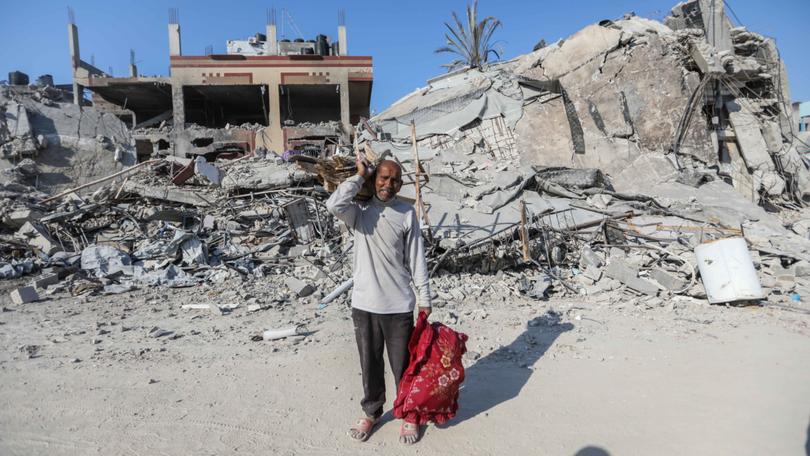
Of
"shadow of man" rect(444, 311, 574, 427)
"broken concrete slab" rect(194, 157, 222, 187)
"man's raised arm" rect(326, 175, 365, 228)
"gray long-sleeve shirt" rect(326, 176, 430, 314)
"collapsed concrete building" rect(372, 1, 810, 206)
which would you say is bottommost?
"shadow of man" rect(444, 311, 574, 427)

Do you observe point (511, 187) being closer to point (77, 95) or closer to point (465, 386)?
point (465, 386)

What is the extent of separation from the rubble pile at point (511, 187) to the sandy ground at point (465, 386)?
1.26 metres

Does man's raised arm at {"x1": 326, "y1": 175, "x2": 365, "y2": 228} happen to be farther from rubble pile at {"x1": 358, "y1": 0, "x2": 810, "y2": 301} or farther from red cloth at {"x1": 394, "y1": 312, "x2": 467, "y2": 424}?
rubble pile at {"x1": 358, "y1": 0, "x2": 810, "y2": 301}

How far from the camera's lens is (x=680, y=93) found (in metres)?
11.5

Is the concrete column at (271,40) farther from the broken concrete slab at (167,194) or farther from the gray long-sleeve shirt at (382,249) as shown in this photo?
the gray long-sleeve shirt at (382,249)

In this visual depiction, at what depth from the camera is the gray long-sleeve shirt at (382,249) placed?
7.68 ft

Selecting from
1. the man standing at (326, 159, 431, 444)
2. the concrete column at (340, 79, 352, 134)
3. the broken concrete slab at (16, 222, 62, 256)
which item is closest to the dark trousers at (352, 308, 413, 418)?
the man standing at (326, 159, 431, 444)

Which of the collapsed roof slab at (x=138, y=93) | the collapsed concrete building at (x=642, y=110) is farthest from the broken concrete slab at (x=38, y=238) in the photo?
the collapsed roof slab at (x=138, y=93)

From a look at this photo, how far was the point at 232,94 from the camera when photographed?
67.6ft

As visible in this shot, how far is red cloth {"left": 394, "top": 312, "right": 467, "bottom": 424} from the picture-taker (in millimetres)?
2350

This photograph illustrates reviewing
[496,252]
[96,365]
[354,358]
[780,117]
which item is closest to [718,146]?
[780,117]

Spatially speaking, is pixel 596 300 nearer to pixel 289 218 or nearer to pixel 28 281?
pixel 289 218

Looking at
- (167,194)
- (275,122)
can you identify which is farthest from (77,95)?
(167,194)

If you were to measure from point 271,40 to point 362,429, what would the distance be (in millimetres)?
26111
